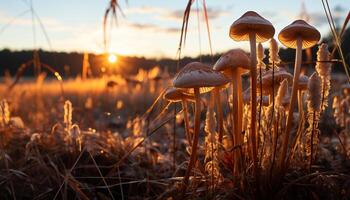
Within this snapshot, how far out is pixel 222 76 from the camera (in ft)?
6.05

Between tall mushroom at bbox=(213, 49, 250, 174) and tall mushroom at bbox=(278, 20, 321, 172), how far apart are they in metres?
0.20

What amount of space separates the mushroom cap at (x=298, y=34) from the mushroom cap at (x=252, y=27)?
0.06m

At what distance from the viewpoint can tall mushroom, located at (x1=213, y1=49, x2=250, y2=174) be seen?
1901 mm

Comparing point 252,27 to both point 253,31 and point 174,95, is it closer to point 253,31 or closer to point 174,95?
point 253,31

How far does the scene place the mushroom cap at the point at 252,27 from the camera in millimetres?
1789

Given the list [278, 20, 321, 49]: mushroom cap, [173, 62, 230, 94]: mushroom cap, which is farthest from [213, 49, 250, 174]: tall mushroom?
[278, 20, 321, 49]: mushroom cap

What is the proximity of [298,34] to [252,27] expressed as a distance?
0.20 meters

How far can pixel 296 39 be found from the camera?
6.53 feet

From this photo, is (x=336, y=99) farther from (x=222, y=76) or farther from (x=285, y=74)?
(x=222, y=76)

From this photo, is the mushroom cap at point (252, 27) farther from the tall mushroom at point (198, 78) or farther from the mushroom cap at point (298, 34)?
the tall mushroom at point (198, 78)

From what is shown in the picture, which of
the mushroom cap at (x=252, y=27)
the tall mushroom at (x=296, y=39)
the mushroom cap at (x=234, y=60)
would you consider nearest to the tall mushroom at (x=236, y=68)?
the mushroom cap at (x=234, y=60)

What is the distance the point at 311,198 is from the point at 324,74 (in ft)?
1.72

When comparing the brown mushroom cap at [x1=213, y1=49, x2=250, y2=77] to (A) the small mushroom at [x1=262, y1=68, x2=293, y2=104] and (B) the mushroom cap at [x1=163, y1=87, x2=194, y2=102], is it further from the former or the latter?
(B) the mushroom cap at [x1=163, y1=87, x2=194, y2=102]

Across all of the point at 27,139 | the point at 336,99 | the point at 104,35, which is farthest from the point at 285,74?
the point at 27,139
